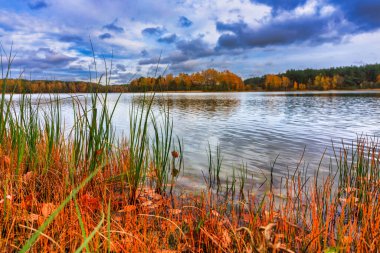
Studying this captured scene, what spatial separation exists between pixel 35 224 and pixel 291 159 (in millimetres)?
6803

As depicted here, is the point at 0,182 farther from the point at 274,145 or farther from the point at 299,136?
the point at 299,136

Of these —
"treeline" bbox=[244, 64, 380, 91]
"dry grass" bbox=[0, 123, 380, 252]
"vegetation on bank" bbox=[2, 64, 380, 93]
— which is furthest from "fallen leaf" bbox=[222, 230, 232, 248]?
"treeline" bbox=[244, 64, 380, 91]

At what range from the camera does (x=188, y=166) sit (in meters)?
6.99

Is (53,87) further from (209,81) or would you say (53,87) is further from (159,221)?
(209,81)

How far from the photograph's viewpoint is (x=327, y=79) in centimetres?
12456

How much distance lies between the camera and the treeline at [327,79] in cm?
12569

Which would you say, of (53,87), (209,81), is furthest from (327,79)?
(53,87)

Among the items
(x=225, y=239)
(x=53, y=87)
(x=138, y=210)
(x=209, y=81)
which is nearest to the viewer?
(x=225, y=239)

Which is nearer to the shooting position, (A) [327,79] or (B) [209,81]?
(A) [327,79]

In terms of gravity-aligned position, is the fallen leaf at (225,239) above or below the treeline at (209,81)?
below

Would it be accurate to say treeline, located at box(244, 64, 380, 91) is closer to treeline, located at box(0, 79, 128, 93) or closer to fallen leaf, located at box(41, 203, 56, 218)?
treeline, located at box(0, 79, 128, 93)

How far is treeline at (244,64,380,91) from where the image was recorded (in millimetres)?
125688

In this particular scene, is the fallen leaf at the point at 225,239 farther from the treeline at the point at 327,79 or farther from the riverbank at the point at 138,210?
the treeline at the point at 327,79

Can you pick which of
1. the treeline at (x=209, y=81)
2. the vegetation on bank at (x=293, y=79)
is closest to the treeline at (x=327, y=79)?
the vegetation on bank at (x=293, y=79)
